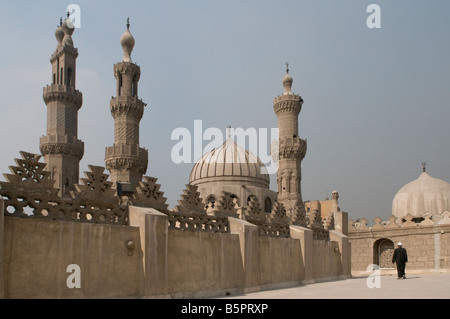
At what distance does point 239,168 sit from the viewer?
30734 millimetres

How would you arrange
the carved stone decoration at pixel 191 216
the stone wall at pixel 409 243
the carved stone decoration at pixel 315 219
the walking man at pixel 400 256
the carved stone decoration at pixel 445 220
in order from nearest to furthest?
1. the carved stone decoration at pixel 191 216
2. the walking man at pixel 400 256
3. the carved stone decoration at pixel 315 219
4. the stone wall at pixel 409 243
5. the carved stone decoration at pixel 445 220

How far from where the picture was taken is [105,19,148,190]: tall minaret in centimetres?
3359

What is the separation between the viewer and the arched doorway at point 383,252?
90.3 feet

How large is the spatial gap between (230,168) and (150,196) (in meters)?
19.8

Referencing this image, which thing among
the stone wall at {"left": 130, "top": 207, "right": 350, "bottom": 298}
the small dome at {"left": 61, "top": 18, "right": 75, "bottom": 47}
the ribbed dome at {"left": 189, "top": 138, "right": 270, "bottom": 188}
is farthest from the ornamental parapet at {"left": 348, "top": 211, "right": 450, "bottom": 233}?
the small dome at {"left": 61, "top": 18, "right": 75, "bottom": 47}

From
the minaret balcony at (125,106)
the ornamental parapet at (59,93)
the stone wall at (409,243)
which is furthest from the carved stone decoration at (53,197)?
the ornamental parapet at (59,93)

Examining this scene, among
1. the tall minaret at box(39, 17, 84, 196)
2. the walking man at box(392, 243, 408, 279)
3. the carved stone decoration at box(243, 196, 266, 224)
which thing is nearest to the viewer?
the carved stone decoration at box(243, 196, 266, 224)

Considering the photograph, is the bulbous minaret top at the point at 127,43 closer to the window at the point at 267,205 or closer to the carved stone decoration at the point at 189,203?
the window at the point at 267,205

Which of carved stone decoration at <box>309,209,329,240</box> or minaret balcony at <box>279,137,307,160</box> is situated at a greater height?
minaret balcony at <box>279,137,307,160</box>

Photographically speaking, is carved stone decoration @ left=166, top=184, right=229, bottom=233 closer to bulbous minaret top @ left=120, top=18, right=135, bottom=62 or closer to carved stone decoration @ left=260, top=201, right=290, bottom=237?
carved stone decoration @ left=260, top=201, right=290, bottom=237

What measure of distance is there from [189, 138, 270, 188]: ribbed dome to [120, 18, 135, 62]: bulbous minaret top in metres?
9.86

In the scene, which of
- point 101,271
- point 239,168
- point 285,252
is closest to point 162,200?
point 101,271

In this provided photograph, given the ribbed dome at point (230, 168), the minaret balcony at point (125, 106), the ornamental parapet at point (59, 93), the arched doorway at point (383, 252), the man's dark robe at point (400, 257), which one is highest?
the ornamental parapet at point (59, 93)

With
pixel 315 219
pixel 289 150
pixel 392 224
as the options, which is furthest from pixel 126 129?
pixel 315 219
